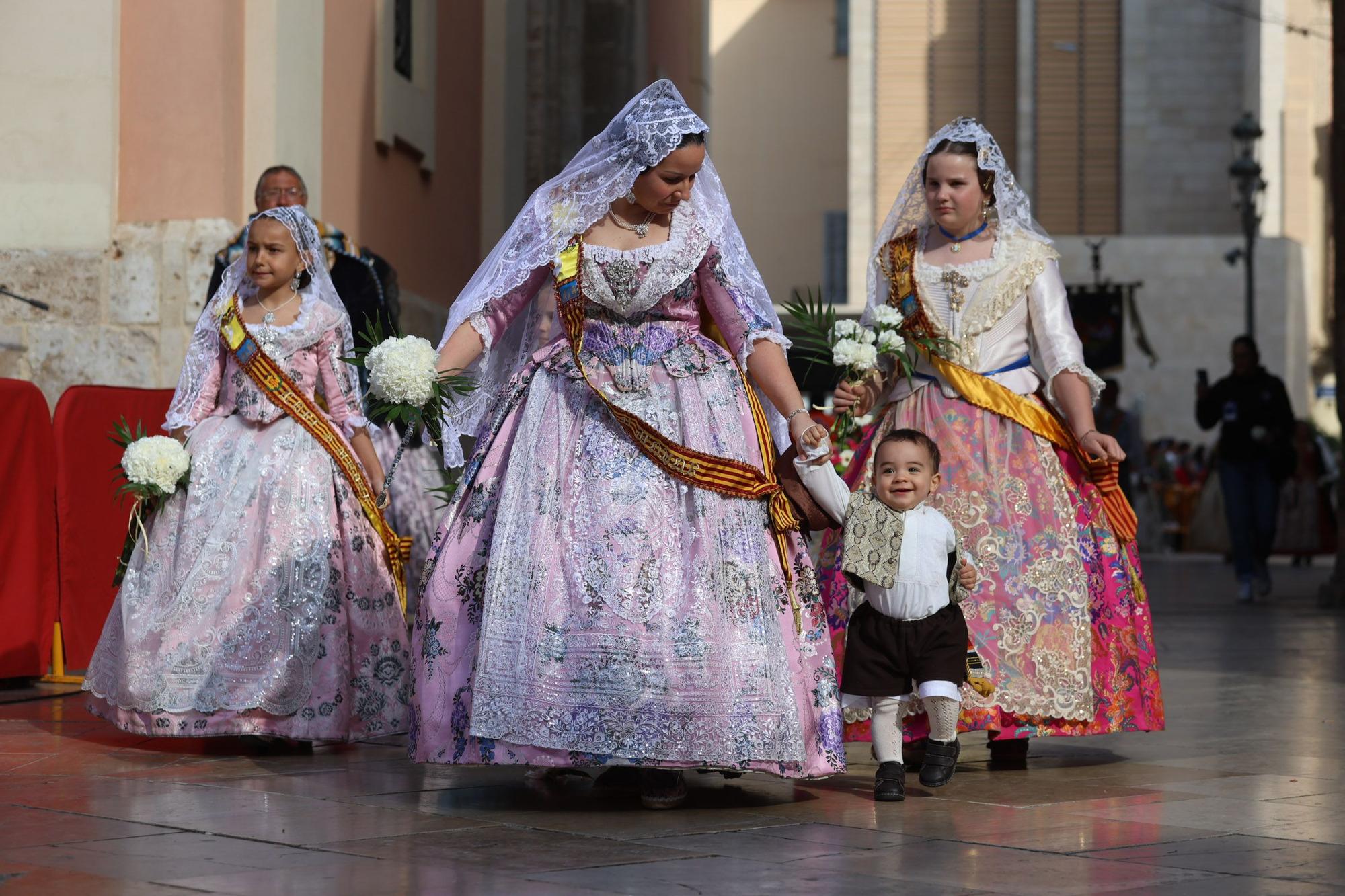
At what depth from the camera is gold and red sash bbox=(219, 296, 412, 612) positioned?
687 centimetres

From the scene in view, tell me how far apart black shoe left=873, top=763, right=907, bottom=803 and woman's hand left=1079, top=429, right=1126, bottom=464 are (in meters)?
1.33

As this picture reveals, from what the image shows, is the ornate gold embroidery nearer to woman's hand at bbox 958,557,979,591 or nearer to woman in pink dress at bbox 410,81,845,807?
woman in pink dress at bbox 410,81,845,807

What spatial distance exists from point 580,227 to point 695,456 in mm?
736

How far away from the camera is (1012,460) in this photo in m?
6.47

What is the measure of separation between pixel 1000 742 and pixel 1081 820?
1281 mm

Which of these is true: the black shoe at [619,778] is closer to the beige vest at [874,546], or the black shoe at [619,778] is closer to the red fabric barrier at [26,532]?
the beige vest at [874,546]

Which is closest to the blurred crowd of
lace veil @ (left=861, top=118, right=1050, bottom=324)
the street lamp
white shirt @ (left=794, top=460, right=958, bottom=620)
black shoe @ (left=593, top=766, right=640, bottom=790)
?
the street lamp

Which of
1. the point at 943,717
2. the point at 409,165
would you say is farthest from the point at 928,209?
the point at 409,165

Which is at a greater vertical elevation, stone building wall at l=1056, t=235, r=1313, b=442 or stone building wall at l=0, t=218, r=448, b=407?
stone building wall at l=1056, t=235, r=1313, b=442

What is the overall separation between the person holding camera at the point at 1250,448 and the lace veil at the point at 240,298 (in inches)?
330

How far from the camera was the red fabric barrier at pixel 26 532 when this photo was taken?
8359 millimetres

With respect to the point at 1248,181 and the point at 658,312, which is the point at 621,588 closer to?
the point at 658,312

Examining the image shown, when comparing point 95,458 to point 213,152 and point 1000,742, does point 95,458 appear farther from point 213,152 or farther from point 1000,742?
point 1000,742

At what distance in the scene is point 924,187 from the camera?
6.77 metres
